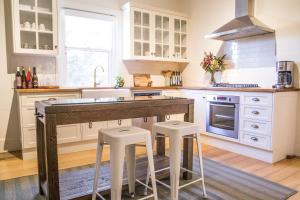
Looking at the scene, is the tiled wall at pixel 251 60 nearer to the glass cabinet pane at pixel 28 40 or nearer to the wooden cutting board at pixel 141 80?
the wooden cutting board at pixel 141 80

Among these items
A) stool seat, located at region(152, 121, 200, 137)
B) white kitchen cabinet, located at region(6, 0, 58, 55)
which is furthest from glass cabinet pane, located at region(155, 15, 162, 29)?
stool seat, located at region(152, 121, 200, 137)

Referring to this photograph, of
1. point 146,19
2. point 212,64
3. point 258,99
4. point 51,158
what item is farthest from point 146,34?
point 51,158

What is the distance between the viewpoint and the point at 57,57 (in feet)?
12.2

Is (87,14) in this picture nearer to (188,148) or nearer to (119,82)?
(119,82)

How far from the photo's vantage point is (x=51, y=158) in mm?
1658

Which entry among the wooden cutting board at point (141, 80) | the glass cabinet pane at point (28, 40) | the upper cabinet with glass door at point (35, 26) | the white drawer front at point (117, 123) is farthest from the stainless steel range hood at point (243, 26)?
the glass cabinet pane at point (28, 40)

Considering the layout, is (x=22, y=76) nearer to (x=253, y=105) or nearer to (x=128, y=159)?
(x=128, y=159)

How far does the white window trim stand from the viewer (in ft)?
12.2

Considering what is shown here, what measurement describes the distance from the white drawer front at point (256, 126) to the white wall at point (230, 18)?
67 cm

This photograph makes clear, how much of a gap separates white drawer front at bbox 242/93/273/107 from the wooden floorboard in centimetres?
78

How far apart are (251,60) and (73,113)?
10.3 feet

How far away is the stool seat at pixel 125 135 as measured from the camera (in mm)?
1573

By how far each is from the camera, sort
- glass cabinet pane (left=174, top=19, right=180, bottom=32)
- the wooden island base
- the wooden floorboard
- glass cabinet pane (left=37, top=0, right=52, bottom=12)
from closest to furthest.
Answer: the wooden island base
the wooden floorboard
glass cabinet pane (left=37, top=0, right=52, bottom=12)
glass cabinet pane (left=174, top=19, right=180, bottom=32)

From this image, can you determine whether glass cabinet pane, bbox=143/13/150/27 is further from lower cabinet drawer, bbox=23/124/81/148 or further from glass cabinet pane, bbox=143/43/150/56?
lower cabinet drawer, bbox=23/124/81/148
